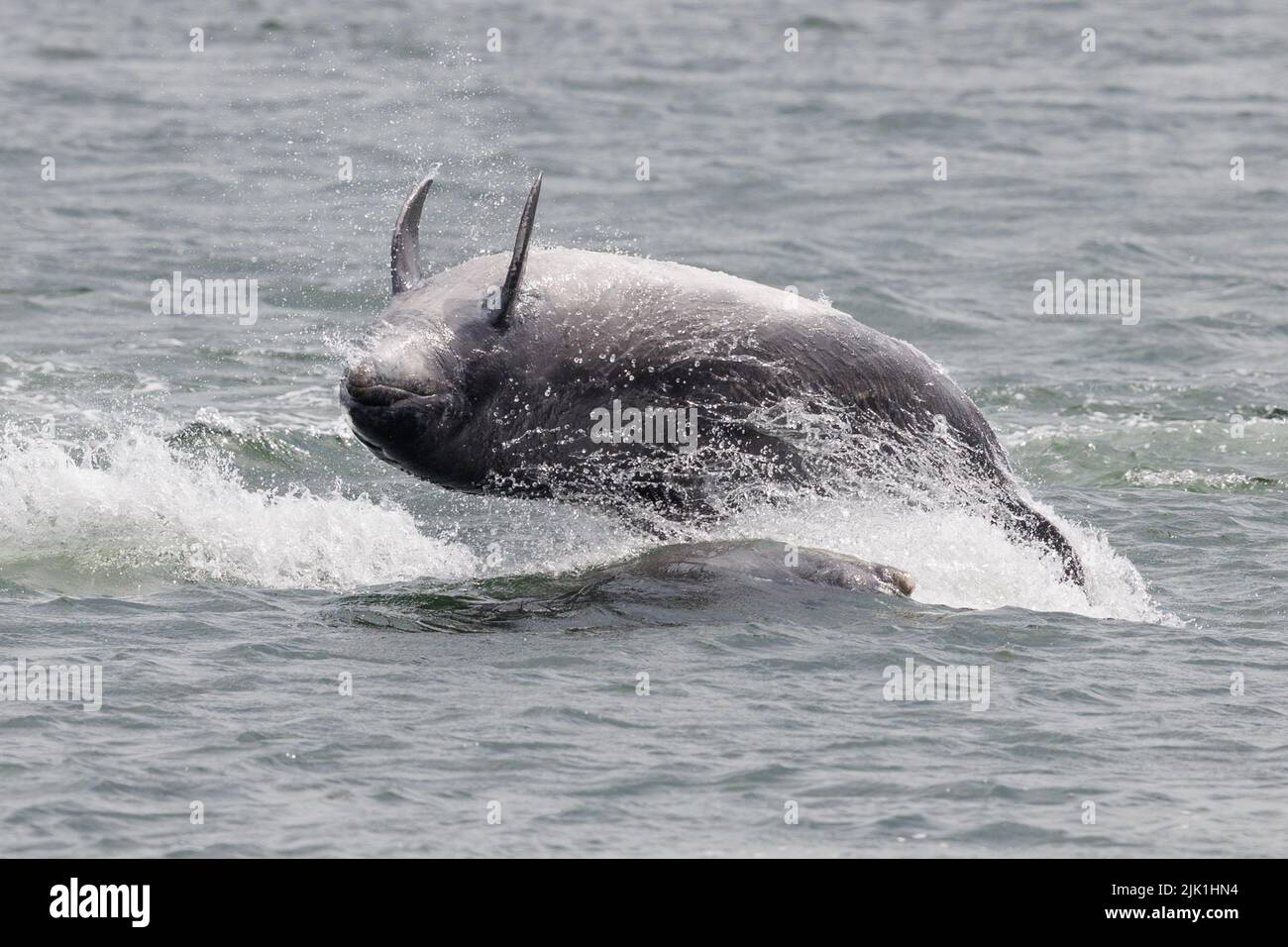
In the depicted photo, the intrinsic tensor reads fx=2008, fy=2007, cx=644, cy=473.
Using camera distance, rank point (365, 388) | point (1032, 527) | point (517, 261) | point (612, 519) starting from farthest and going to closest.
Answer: point (612, 519)
point (1032, 527)
point (517, 261)
point (365, 388)

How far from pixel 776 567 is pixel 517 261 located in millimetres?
2896

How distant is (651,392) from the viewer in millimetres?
13859

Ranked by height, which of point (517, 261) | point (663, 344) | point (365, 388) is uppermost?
point (517, 261)

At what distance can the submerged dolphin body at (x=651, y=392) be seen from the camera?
527 inches

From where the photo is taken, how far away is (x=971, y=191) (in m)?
33.8

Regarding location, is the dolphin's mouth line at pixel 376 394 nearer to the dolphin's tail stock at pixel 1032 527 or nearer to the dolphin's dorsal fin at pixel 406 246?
the dolphin's dorsal fin at pixel 406 246

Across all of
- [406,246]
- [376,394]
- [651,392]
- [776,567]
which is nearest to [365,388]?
[376,394]

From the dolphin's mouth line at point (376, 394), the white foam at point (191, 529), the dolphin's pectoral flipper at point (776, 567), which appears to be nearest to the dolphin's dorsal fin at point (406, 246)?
the dolphin's mouth line at point (376, 394)

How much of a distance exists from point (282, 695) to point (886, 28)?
4025 cm

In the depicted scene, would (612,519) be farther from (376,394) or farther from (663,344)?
(376,394)

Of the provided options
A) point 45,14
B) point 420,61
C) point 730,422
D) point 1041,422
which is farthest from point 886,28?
point 730,422

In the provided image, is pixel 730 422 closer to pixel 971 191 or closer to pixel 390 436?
pixel 390 436

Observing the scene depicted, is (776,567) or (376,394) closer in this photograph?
(376,394)
